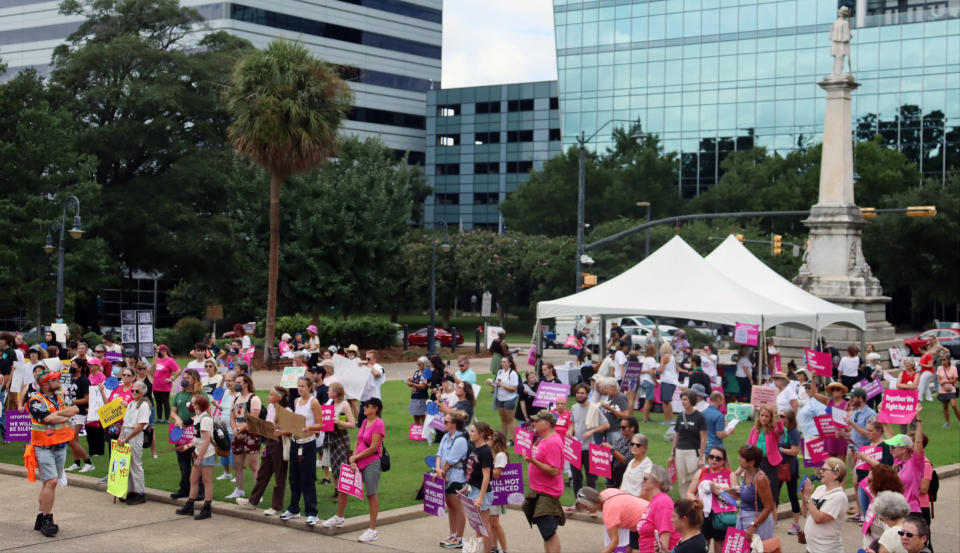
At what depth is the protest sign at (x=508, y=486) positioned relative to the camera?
1097 centimetres

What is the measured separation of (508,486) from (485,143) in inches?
3272

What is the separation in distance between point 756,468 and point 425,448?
9029mm

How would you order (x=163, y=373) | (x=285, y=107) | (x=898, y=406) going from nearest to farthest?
(x=898, y=406), (x=163, y=373), (x=285, y=107)

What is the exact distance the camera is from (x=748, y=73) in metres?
79.1

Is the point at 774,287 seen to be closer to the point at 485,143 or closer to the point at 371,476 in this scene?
the point at 371,476

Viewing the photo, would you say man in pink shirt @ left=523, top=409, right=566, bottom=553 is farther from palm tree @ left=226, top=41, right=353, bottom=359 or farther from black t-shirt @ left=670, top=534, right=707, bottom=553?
palm tree @ left=226, top=41, right=353, bottom=359

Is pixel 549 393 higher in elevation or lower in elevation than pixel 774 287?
lower

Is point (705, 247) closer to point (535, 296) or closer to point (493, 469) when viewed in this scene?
point (535, 296)

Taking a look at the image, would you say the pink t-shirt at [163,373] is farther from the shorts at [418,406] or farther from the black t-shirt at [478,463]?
the black t-shirt at [478,463]

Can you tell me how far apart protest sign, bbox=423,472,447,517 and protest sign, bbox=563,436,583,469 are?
2095 mm

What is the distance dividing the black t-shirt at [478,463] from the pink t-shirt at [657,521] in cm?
214

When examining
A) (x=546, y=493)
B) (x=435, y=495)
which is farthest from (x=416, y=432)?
(x=546, y=493)

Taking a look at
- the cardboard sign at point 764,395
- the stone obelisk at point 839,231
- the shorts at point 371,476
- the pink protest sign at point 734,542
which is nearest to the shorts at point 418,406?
the cardboard sign at point 764,395

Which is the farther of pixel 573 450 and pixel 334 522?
pixel 573 450
